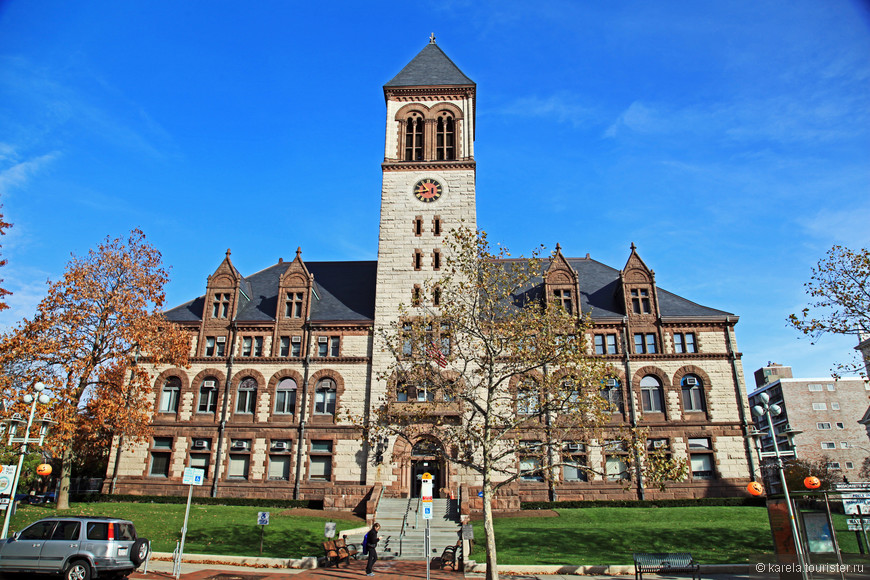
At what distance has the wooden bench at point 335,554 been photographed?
21.1 metres

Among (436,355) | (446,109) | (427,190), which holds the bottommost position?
(436,355)

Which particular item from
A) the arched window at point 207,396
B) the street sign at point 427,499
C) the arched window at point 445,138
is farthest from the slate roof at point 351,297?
the street sign at point 427,499

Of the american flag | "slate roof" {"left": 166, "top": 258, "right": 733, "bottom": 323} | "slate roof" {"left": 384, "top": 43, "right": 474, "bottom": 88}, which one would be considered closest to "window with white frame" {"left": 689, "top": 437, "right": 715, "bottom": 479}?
"slate roof" {"left": 166, "top": 258, "right": 733, "bottom": 323}

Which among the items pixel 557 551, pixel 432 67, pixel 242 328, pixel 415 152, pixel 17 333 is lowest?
pixel 557 551

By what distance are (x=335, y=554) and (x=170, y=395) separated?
22708mm

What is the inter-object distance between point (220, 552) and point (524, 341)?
47.0 ft

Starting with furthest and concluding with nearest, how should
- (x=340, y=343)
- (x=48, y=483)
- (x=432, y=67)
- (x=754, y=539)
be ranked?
(x=48, y=483), (x=432, y=67), (x=340, y=343), (x=754, y=539)

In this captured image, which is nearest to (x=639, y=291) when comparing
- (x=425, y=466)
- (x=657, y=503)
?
(x=657, y=503)

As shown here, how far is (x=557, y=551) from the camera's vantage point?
22672mm

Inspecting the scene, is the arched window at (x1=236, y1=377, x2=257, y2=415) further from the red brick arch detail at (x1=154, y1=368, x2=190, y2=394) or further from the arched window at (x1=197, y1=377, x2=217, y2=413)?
the red brick arch detail at (x1=154, y1=368, x2=190, y2=394)

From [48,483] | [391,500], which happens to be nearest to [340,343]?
[391,500]

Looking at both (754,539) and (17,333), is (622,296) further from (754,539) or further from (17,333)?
(17,333)

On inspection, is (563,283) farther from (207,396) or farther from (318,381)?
(207,396)

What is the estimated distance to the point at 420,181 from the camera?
42.2 meters
